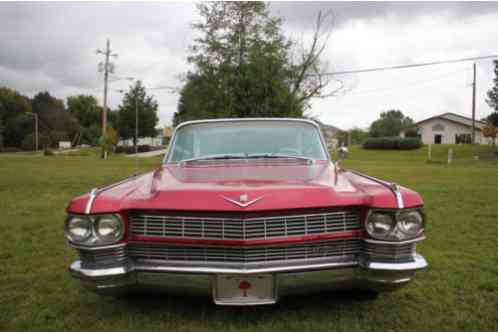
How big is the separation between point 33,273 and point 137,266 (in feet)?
6.68

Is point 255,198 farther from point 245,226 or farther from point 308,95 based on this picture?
point 308,95

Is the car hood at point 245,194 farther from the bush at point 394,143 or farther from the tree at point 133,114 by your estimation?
the tree at point 133,114

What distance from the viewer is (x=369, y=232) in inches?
88.4

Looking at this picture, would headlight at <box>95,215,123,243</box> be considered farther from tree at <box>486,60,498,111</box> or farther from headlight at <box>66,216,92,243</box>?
tree at <box>486,60,498,111</box>

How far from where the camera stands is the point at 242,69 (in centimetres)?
1524

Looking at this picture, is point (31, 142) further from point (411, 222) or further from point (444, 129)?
point (444, 129)

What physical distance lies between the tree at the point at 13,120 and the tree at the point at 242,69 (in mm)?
53273

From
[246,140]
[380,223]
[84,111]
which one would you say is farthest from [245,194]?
[84,111]

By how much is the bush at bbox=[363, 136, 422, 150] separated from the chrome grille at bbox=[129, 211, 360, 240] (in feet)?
151

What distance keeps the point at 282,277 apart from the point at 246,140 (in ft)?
5.61

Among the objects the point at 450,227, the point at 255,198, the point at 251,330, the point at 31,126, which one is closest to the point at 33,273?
the point at 251,330

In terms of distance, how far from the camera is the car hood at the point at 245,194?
2.16 metres

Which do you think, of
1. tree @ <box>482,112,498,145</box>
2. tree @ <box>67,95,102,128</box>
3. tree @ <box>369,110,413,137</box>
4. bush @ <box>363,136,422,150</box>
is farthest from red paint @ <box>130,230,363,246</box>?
tree @ <box>67,95,102,128</box>

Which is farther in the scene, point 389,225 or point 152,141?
point 152,141
